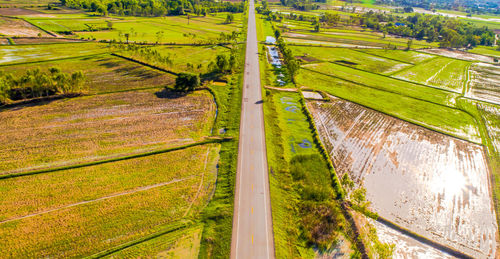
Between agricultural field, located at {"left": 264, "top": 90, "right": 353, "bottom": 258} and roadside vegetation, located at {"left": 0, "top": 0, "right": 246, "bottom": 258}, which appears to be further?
agricultural field, located at {"left": 264, "top": 90, "right": 353, "bottom": 258}

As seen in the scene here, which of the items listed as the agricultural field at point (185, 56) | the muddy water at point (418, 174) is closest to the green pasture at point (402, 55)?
the muddy water at point (418, 174)

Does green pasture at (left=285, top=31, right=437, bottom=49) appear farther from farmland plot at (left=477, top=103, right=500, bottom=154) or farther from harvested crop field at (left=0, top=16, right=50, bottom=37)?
harvested crop field at (left=0, top=16, right=50, bottom=37)

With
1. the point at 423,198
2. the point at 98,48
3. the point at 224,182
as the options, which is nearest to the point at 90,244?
the point at 224,182

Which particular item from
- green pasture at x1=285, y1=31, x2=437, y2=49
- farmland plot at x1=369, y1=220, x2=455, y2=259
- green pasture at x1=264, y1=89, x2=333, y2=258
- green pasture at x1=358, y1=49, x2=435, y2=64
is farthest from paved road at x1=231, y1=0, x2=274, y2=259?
green pasture at x1=285, y1=31, x2=437, y2=49

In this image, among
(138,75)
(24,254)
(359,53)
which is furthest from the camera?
(359,53)

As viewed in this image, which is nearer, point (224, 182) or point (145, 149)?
point (224, 182)

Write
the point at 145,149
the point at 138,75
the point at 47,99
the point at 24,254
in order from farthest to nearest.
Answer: the point at 138,75
the point at 47,99
the point at 145,149
the point at 24,254

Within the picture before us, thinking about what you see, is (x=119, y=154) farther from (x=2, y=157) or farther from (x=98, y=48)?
(x=98, y=48)
